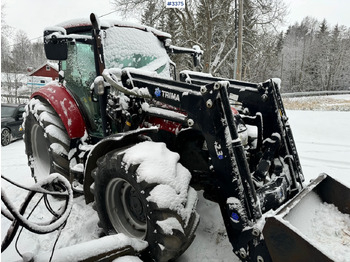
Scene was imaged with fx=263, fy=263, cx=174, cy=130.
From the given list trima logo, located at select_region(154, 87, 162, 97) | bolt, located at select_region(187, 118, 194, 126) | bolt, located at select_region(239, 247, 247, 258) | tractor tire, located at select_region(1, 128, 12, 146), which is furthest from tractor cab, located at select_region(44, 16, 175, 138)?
tractor tire, located at select_region(1, 128, 12, 146)

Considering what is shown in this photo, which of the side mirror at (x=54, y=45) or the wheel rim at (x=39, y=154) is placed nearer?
the side mirror at (x=54, y=45)

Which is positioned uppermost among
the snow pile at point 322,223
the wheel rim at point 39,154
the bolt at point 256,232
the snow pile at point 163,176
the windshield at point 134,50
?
the windshield at point 134,50

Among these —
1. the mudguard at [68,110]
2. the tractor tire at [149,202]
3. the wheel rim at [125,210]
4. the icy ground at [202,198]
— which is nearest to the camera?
the tractor tire at [149,202]

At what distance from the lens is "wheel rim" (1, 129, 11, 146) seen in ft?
32.1

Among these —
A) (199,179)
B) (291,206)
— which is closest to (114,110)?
(199,179)

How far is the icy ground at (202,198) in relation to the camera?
2.73 metres

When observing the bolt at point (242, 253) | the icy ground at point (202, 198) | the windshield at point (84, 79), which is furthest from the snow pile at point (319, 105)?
the bolt at point (242, 253)

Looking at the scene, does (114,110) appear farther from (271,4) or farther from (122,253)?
(271,4)

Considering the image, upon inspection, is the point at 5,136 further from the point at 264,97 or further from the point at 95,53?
the point at 264,97

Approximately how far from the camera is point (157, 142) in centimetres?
270

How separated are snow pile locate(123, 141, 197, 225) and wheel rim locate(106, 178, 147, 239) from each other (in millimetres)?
495

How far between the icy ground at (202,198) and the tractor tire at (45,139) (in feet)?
1.84

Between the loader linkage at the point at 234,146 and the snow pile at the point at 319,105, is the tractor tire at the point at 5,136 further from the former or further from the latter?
the snow pile at the point at 319,105

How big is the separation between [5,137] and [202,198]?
9.36 metres
